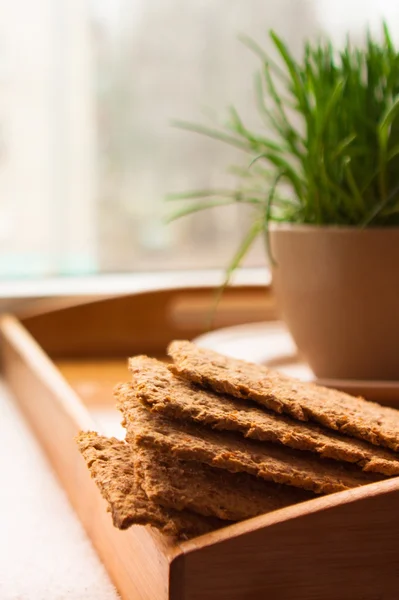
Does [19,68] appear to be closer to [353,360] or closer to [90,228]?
[90,228]

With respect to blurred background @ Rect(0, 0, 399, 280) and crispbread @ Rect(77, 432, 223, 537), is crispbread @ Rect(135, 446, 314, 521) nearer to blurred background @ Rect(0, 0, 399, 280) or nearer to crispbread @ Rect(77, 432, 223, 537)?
crispbread @ Rect(77, 432, 223, 537)

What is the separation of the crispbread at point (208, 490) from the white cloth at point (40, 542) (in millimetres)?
126

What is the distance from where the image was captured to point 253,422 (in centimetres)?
52

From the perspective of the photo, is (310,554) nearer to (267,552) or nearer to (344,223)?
(267,552)

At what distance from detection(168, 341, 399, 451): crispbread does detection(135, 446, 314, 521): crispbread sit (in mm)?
54

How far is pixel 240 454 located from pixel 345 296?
0.38 m

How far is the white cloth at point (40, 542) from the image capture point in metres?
0.58

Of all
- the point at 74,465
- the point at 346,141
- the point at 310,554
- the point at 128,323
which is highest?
the point at 346,141

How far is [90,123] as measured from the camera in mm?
1719

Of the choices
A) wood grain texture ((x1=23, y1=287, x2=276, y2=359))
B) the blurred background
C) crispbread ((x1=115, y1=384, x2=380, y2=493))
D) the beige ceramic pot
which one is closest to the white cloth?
crispbread ((x1=115, y1=384, x2=380, y2=493))

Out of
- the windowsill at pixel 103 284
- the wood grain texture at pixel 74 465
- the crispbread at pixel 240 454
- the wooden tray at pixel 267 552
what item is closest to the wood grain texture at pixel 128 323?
the windowsill at pixel 103 284

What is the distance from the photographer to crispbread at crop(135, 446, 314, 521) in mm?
479

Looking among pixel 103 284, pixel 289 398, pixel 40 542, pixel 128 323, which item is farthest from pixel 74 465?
pixel 103 284

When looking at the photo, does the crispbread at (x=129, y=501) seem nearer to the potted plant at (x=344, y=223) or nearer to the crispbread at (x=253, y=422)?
the crispbread at (x=253, y=422)
